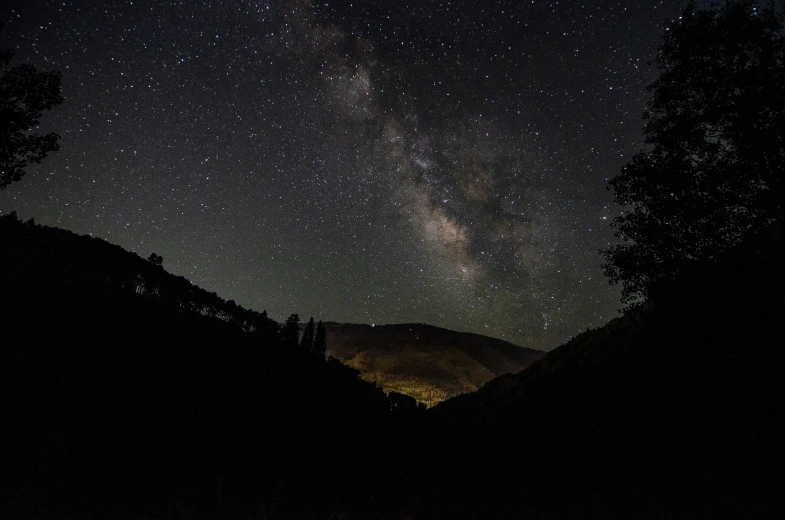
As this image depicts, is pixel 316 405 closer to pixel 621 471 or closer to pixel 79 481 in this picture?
pixel 79 481

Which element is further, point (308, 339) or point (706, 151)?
point (308, 339)

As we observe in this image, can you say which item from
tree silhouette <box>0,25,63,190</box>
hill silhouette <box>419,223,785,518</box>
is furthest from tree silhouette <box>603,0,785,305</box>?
tree silhouette <box>0,25,63,190</box>

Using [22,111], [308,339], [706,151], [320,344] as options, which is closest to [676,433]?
[706,151]

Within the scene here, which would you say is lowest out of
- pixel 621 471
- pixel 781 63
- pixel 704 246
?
pixel 621 471

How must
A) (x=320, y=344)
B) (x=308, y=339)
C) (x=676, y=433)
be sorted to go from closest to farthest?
(x=676, y=433), (x=320, y=344), (x=308, y=339)

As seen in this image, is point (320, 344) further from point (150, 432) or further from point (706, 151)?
point (706, 151)

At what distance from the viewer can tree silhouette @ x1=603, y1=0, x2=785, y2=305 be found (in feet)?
26.6

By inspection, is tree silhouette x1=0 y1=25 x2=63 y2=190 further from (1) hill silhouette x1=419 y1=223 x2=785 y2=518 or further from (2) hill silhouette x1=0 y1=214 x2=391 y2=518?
(1) hill silhouette x1=419 y1=223 x2=785 y2=518

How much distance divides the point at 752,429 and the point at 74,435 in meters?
15.1

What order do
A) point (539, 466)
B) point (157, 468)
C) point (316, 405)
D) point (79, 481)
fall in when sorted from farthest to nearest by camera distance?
point (316, 405)
point (539, 466)
point (157, 468)
point (79, 481)

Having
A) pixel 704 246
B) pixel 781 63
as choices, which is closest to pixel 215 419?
pixel 704 246

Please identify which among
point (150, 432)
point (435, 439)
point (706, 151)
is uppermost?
point (706, 151)

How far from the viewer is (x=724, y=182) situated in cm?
850

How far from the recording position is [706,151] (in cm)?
912
